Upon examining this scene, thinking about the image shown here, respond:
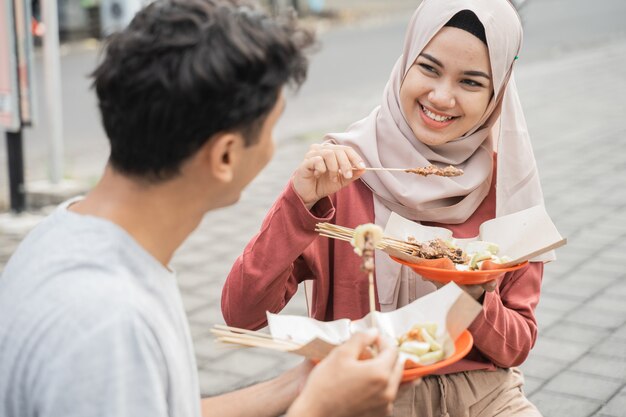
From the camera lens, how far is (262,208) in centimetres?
647

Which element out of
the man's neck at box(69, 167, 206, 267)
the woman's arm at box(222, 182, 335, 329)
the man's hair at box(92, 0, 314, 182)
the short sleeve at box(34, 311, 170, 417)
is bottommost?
the woman's arm at box(222, 182, 335, 329)

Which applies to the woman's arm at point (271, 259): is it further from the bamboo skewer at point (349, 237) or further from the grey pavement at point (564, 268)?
the grey pavement at point (564, 268)

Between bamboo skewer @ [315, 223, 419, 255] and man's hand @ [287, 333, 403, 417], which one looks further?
bamboo skewer @ [315, 223, 419, 255]

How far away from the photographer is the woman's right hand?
224 cm

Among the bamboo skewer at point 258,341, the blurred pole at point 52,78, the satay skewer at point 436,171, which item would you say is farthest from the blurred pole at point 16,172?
the bamboo skewer at point 258,341

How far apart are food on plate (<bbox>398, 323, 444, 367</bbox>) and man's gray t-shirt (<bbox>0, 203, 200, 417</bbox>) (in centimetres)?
49

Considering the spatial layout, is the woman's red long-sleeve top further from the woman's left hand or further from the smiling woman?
the smiling woman

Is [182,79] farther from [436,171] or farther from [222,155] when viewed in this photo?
[436,171]

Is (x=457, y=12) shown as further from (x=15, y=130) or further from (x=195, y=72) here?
(x=15, y=130)

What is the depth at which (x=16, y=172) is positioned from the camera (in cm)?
616

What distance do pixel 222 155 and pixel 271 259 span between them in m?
0.84

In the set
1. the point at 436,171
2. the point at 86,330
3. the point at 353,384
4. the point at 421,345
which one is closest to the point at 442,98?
the point at 436,171

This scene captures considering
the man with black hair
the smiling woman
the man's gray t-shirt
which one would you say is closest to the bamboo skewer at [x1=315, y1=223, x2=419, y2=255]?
the smiling woman

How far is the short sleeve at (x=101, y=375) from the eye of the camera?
133 centimetres
